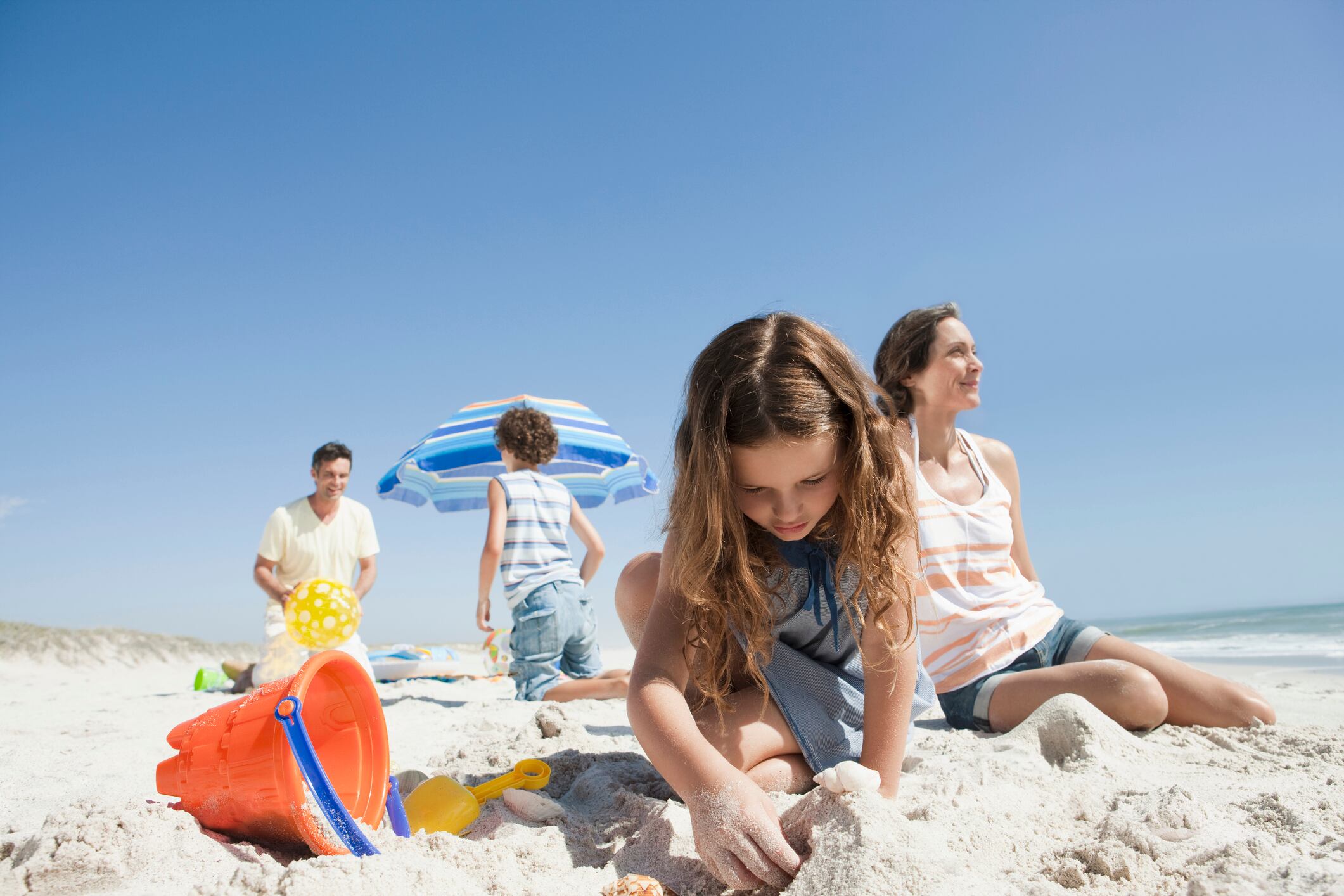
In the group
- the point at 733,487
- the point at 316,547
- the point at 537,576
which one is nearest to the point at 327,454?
the point at 316,547

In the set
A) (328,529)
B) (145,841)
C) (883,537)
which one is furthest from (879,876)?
(328,529)

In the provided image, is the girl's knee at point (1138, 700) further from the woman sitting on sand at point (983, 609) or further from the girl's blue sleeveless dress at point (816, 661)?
the girl's blue sleeveless dress at point (816, 661)

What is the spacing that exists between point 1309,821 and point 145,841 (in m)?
2.15

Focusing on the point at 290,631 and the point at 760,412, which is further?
the point at 290,631

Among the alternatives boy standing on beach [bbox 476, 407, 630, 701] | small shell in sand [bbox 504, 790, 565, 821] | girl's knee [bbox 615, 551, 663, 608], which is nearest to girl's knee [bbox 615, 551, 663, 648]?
girl's knee [bbox 615, 551, 663, 608]

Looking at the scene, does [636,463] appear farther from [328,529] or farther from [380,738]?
[380,738]

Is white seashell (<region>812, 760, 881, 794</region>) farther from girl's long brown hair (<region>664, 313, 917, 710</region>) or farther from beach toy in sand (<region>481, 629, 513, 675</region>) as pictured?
beach toy in sand (<region>481, 629, 513, 675</region>)

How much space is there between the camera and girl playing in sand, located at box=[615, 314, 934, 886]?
173 cm

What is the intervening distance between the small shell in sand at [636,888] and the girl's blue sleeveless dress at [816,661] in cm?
76

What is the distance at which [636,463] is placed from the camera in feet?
26.0

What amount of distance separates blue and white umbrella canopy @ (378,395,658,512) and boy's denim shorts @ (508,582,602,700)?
196 cm

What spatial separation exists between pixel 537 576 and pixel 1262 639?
10864 mm

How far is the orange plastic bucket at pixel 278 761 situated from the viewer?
1.50m

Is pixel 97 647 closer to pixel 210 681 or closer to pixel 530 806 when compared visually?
pixel 210 681
